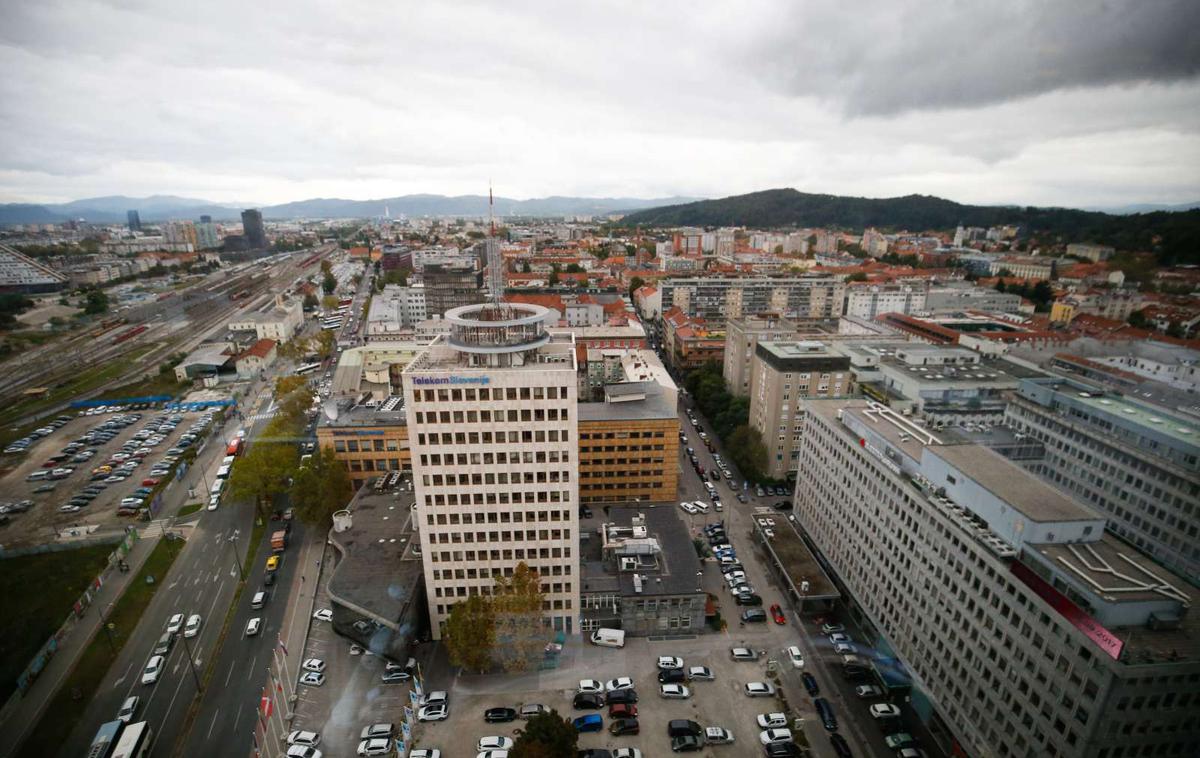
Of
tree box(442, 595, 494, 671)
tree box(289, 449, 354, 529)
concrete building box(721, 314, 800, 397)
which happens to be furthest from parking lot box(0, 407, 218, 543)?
concrete building box(721, 314, 800, 397)

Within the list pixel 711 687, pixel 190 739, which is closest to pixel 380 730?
pixel 190 739

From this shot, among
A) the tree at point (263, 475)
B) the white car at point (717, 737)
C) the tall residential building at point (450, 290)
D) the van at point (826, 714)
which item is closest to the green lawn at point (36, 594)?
the tree at point (263, 475)

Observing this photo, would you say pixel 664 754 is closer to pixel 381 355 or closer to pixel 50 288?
pixel 381 355

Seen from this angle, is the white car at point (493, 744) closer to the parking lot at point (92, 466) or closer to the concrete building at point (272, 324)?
the parking lot at point (92, 466)

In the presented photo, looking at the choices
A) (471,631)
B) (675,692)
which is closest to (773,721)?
(675,692)

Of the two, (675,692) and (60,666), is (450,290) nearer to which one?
(60,666)
